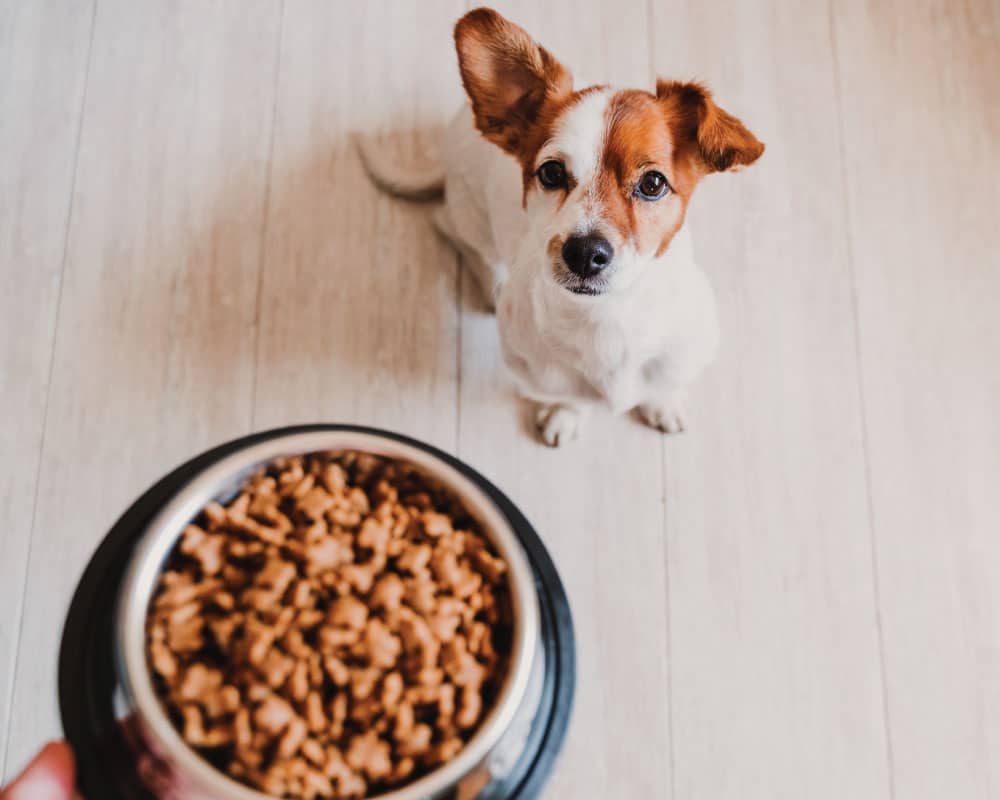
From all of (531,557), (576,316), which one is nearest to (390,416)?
(576,316)

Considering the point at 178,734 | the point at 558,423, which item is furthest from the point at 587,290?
the point at 178,734

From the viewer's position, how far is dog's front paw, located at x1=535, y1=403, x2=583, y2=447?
5.18 ft

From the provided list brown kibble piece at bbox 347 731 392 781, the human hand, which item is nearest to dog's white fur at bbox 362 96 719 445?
brown kibble piece at bbox 347 731 392 781

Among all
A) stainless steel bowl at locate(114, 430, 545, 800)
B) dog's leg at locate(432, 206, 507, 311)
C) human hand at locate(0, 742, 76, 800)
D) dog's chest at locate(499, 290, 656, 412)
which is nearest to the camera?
stainless steel bowl at locate(114, 430, 545, 800)

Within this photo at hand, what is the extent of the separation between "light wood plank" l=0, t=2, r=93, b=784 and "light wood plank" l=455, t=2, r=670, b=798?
832mm

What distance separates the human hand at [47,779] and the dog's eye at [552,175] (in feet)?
2.82

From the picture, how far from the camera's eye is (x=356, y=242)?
172cm

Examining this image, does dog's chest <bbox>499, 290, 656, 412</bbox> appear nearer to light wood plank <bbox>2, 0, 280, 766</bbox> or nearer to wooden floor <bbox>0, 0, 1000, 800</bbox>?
wooden floor <bbox>0, 0, 1000, 800</bbox>

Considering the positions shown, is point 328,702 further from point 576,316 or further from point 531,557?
point 576,316

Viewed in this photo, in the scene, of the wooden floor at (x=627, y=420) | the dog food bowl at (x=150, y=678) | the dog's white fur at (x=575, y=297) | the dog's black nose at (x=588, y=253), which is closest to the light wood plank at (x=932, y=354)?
the wooden floor at (x=627, y=420)

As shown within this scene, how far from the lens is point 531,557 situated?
86 cm

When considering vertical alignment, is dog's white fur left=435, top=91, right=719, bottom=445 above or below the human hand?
above

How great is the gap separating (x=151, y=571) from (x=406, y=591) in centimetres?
22

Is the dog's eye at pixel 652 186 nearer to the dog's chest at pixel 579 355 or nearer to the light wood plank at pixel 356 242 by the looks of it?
the dog's chest at pixel 579 355
